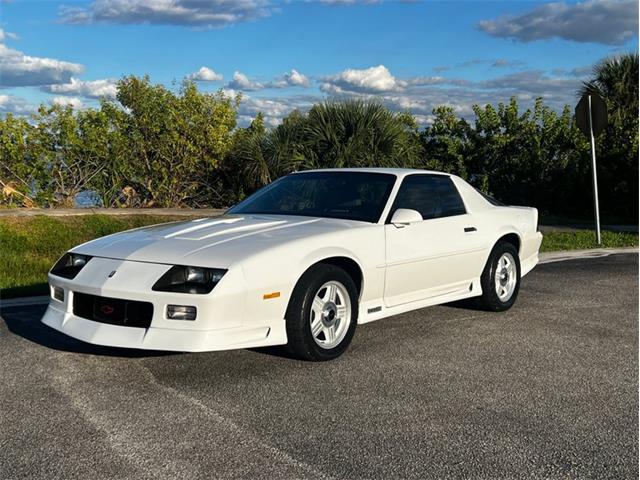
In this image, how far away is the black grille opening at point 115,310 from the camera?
473 centimetres

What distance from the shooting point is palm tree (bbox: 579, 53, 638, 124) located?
2072 centimetres

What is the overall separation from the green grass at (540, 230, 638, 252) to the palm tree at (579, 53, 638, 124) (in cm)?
698

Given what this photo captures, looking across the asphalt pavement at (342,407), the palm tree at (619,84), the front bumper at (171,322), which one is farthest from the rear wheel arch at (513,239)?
the palm tree at (619,84)

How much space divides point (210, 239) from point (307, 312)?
871 mm

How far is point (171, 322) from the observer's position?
4660 mm

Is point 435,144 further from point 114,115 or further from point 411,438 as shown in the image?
point 411,438

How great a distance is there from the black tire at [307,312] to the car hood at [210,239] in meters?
0.29

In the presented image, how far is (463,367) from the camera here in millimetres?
5191

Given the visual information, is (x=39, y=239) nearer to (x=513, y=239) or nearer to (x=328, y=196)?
(x=328, y=196)

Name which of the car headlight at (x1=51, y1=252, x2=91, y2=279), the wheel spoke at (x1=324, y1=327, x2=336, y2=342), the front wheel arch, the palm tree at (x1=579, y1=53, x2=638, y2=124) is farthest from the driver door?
the palm tree at (x1=579, y1=53, x2=638, y2=124)

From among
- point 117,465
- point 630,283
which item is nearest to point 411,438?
point 117,465

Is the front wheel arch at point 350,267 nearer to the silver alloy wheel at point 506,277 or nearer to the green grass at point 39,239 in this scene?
the silver alloy wheel at point 506,277

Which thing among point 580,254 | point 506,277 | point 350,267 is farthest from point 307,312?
point 580,254

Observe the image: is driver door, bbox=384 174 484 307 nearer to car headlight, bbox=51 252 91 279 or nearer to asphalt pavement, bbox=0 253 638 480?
asphalt pavement, bbox=0 253 638 480
